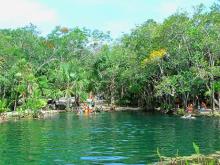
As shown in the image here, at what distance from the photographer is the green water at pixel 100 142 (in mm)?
23984

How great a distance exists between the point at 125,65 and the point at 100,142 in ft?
144

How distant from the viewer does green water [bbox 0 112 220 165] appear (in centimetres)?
2398

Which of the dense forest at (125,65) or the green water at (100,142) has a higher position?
the dense forest at (125,65)

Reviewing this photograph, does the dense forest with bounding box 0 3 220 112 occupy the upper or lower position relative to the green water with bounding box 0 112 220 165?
upper

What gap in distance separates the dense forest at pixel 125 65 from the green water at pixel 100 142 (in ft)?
38.1

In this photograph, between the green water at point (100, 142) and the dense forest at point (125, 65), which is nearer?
the green water at point (100, 142)

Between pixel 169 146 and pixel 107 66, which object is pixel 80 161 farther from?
pixel 107 66

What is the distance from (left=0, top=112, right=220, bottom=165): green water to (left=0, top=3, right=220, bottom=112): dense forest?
1162 centimetres

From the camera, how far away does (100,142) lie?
30.8m

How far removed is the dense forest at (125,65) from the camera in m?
55.5

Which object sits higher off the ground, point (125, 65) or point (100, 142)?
point (125, 65)

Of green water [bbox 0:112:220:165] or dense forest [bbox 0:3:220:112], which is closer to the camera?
green water [bbox 0:112:220:165]

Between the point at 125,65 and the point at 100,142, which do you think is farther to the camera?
the point at 125,65

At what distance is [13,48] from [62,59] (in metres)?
14.4
